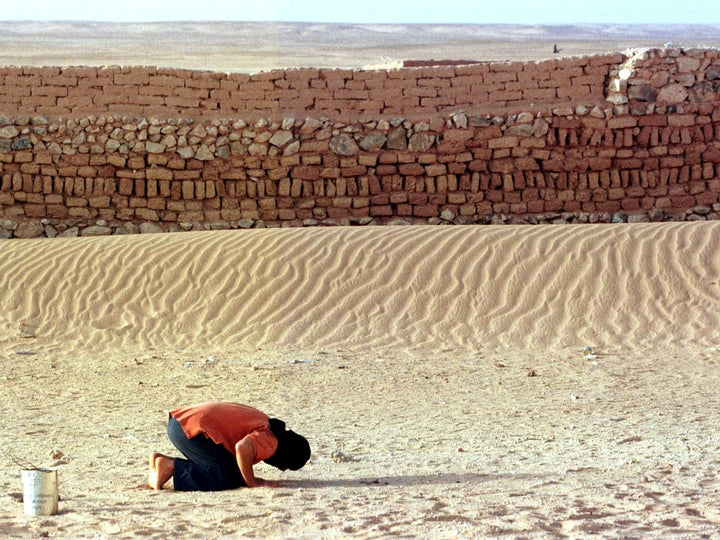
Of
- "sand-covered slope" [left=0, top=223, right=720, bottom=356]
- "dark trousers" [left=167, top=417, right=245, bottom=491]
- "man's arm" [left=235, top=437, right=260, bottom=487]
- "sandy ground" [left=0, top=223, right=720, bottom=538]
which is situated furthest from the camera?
"sand-covered slope" [left=0, top=223, right=720, bottom=356]

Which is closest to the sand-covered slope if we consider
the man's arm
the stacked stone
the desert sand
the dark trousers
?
the desert sand

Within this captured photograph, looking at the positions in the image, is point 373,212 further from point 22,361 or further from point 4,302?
point 22,361

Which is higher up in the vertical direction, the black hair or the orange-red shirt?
the orange-red shirt

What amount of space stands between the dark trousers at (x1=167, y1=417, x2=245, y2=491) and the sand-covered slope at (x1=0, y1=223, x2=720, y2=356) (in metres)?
5.74

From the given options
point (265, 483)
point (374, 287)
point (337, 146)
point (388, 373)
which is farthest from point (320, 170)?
point (265, 483)

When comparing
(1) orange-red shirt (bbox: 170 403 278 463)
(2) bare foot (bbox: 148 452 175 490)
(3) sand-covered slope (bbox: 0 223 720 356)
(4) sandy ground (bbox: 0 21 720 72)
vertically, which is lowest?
(2) bare foot (bbox: 148 452 175 490)

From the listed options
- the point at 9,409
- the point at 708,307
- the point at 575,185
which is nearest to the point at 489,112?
the point at 575,185

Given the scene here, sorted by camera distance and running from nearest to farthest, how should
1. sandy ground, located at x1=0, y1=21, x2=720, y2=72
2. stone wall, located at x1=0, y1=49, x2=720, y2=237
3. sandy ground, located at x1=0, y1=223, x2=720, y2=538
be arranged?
sandy ground, located at x1=0, y1=223, x2=720, y2=538 < stone wall, located at x1=0, y1=49, x2=720, y2=237 < sandy ground, located at x1=0, y1=21, x2=720, y2=72

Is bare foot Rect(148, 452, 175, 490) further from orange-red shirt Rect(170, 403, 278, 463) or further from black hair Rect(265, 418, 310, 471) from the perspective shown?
black hair Rect(265, 418, 310, 471)

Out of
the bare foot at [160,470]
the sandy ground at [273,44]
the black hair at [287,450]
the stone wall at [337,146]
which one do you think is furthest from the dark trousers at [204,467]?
the sandy ground at [273,44]

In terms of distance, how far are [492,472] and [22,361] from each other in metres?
6.24

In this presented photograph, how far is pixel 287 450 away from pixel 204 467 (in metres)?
0.44

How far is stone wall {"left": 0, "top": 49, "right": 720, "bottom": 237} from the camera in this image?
56.6 ft

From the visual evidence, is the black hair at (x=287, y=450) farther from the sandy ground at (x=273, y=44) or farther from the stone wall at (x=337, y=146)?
the sandy ground at (x=273, y=44)
